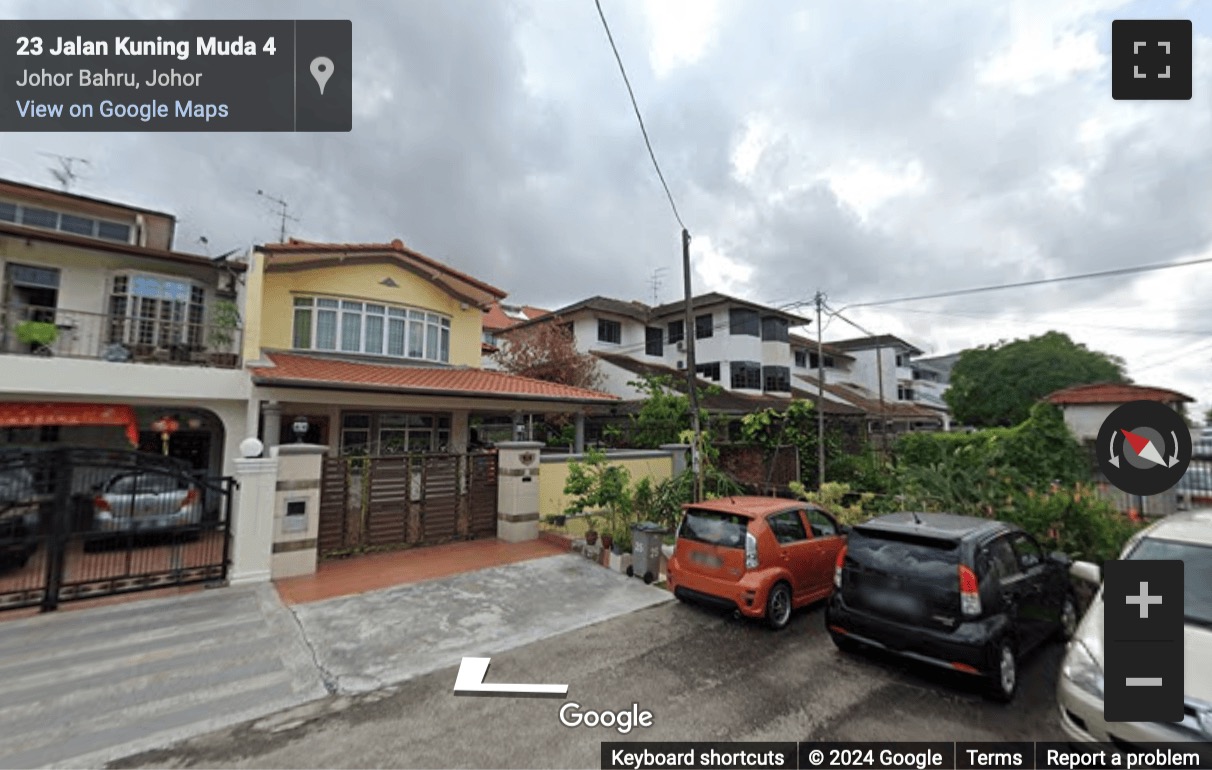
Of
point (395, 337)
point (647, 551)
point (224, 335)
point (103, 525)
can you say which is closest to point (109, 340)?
point (224, 335)

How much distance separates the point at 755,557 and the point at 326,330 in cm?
1288

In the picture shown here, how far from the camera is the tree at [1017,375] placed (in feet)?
122

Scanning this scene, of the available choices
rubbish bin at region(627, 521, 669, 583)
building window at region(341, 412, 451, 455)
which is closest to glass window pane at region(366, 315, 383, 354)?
building window at region(341, 412, 451, 455)

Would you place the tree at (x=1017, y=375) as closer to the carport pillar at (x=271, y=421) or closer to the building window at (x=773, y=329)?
the building window at (x=773, y=329)

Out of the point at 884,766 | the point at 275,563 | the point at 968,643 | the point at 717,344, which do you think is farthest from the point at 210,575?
the point at 717,344

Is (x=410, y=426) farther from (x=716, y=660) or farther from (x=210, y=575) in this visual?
(x=716, y=660)

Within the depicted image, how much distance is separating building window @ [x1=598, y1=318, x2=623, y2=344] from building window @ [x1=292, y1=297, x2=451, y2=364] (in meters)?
10.5

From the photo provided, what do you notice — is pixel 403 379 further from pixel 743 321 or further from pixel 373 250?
pixel 743 321

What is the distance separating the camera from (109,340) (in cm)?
1209

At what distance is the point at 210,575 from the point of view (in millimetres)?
7180

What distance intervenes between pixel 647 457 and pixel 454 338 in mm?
7810

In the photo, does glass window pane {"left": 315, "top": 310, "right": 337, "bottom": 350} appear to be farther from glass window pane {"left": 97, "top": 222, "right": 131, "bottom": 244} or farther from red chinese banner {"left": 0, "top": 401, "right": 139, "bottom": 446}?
glass window pane {"left": 97, "top": 222, "right": 131, "bottom": 244}

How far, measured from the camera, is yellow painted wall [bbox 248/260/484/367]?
13.0 m

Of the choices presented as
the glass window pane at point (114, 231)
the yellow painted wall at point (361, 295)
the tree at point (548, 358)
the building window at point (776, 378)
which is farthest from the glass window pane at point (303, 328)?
the building window at point (776, 378)
